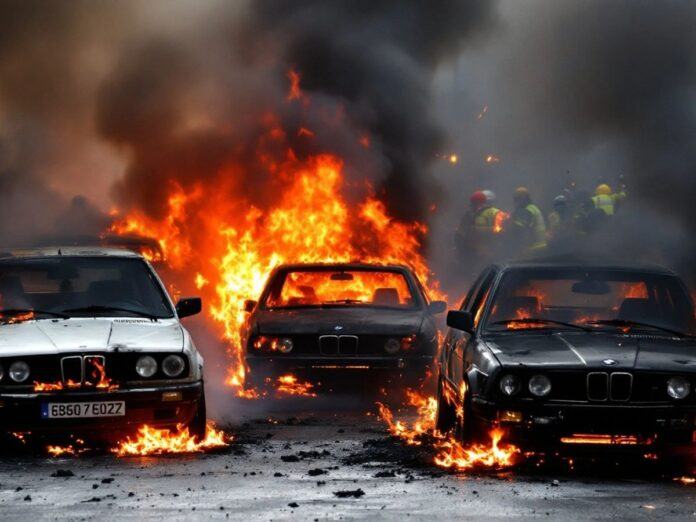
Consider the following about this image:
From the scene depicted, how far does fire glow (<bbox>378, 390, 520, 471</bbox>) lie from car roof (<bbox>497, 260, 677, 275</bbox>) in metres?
1.35

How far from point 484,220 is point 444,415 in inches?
405

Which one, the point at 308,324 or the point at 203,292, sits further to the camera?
the point at 203,292

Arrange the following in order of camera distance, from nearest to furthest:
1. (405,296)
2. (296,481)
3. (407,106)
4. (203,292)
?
(296,481) < (405,296) < (203,292) < (407,106)

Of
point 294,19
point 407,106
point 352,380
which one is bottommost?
point 352,380

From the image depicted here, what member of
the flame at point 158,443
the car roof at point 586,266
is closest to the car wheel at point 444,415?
the car roof at point 586,266

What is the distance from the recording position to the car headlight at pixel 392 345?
12938 mm

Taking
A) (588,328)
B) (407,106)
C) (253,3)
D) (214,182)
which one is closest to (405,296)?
(588,328)

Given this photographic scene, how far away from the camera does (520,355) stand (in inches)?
337

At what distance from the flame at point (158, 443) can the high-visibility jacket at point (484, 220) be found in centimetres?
1111

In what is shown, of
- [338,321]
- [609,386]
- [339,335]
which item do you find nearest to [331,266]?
[338,321]

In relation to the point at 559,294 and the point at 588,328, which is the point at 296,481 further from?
the point at 559,294

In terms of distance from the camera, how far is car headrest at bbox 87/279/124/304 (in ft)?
34.8

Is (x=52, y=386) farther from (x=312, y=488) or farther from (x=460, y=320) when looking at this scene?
(x=460, y=320)

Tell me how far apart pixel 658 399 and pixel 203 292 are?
454 inches
